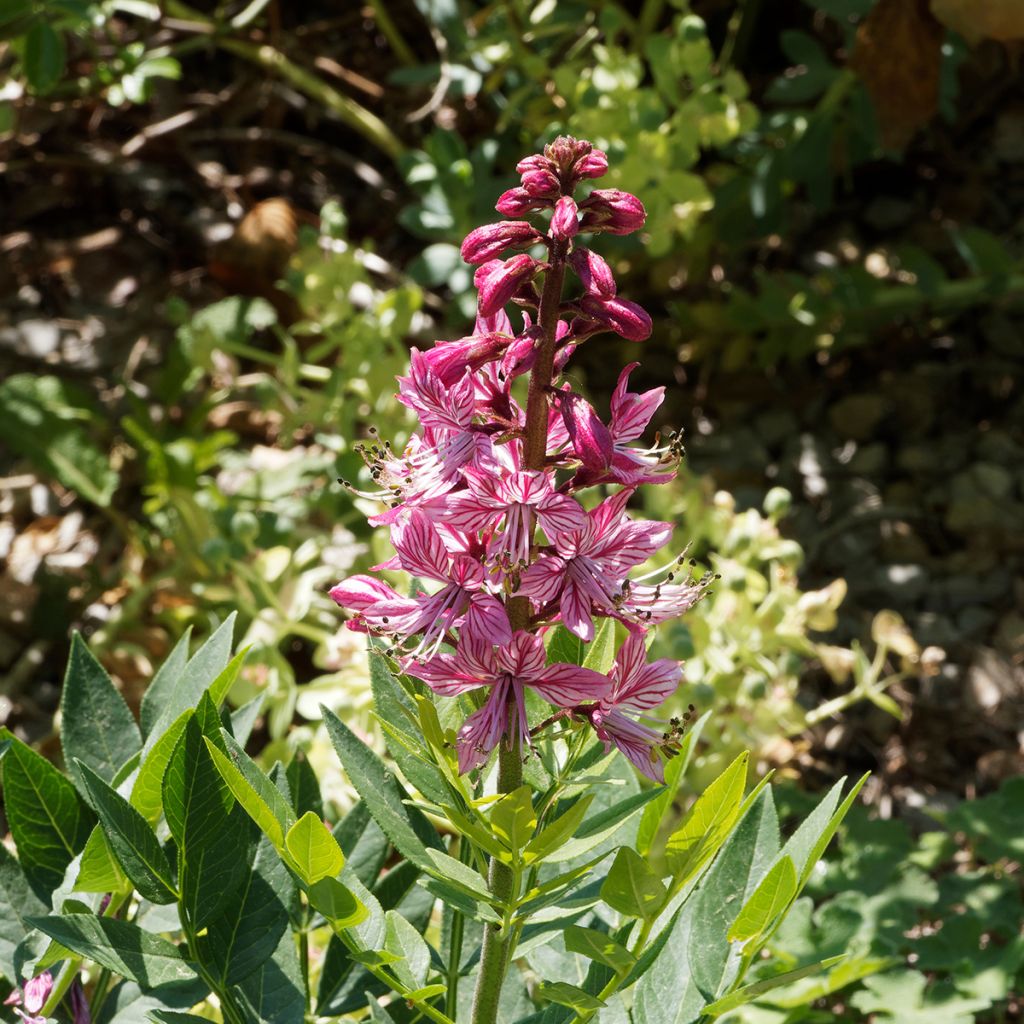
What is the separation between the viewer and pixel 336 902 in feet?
2.65

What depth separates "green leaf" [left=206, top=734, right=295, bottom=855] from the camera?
2.53 feet

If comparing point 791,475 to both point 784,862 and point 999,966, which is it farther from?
point 784,862

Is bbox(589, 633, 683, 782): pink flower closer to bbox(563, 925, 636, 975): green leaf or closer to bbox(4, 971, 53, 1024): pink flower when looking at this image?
bbox(563, 925, 636, 975): green leaf

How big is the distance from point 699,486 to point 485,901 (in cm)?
123

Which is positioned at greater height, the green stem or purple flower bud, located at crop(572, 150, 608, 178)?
purple flower bud, located at crop(572, 150, 608, 178)

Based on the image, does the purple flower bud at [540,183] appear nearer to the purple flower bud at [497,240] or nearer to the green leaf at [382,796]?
the purple flower bud at [497,240]

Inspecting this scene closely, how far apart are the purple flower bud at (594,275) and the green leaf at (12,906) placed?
0.62m

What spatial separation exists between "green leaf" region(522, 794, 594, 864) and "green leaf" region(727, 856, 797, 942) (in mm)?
124

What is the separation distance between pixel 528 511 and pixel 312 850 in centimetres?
24

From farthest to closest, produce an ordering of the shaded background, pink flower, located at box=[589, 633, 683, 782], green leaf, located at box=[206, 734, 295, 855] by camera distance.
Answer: the shaded background
pink flower, located at box=[589, 633, 683, 782]
green leaf, located at box=[206, 734, 295, 855]

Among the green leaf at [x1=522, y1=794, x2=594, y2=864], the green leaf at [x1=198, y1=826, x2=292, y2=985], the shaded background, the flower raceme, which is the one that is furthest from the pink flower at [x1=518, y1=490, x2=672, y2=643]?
the shaded background

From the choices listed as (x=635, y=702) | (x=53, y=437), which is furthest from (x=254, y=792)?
(x=53, y=437)

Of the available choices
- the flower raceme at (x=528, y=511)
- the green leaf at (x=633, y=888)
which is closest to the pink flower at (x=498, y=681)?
the flower raceme at (x=528, y=511)

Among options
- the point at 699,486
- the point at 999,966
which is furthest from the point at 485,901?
the point at 699,486
